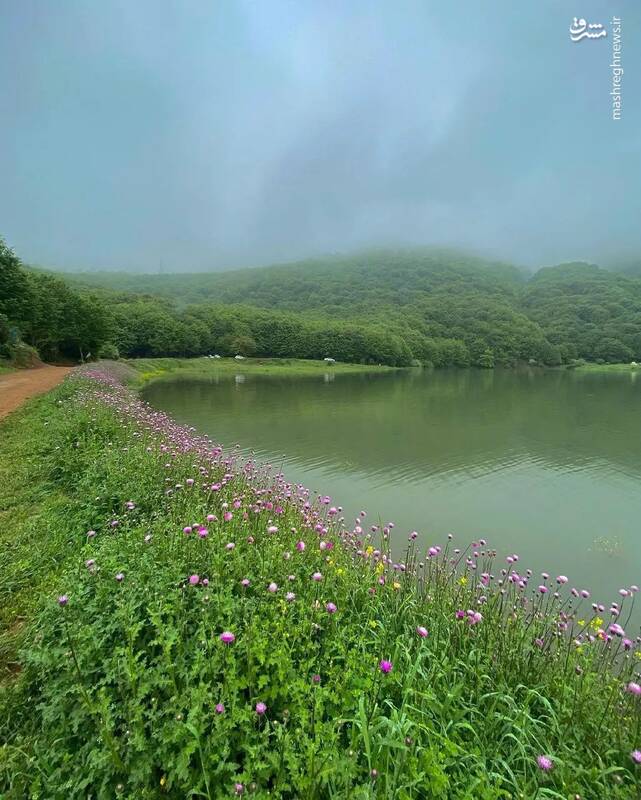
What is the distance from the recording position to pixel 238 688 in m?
2.54

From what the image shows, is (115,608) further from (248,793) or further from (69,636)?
(248,793)

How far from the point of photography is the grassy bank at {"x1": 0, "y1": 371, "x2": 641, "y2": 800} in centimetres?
221

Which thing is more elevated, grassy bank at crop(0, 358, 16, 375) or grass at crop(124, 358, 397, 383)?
grassy bank at crop(0, 358, 16, 375)

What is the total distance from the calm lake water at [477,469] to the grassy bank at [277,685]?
4.45 m

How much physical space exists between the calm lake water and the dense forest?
25674 millimetres

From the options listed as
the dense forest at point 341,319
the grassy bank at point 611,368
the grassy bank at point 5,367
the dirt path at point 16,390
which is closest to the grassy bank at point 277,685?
the dirt path at point 16,390

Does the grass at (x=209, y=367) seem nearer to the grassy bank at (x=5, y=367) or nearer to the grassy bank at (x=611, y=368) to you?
the grassy bank at (x=5, y=367)

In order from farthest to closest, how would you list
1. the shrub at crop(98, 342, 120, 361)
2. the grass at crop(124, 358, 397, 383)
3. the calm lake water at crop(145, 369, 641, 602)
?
the grass at crop(124, 358, 397, 383), the shrub at crop(98, 342, 120, 361), the calm lake water at crop(145, 369, 641, 602)

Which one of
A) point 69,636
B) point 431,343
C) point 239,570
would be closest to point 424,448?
point 239,570

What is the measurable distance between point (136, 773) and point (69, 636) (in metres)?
1.00

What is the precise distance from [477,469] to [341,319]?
129843mm

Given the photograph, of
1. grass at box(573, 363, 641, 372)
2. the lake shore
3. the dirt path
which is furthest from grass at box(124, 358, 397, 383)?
grass at box(573, 363, 641, 372)

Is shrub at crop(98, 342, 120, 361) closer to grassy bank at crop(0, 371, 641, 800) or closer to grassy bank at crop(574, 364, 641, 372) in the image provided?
grassy bank at crop(0, 371, 641, 800)

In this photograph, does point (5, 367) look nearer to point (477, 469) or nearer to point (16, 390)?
point (16, 390)
